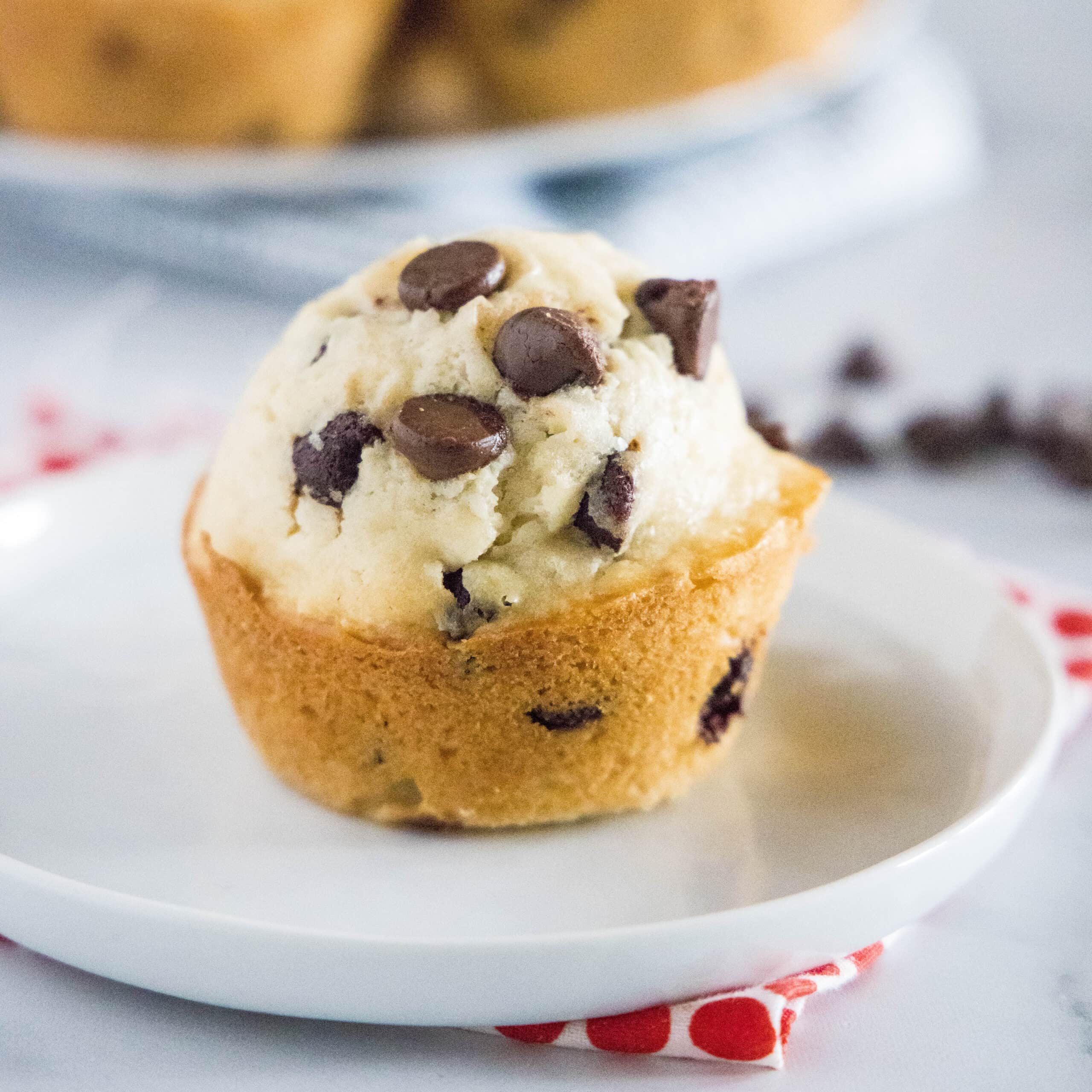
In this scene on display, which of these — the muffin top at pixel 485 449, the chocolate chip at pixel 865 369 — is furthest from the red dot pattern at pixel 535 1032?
the chocolate chip at pixel 865 369

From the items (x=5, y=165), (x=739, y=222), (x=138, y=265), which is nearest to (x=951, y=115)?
(x=739, y=222)

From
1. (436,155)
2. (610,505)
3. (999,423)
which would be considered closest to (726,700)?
(610,505)

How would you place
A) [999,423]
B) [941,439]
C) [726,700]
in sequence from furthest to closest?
1. [999,423]
2. [941,439]
3. [726,700]

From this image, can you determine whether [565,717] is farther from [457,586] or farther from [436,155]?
[436,155]

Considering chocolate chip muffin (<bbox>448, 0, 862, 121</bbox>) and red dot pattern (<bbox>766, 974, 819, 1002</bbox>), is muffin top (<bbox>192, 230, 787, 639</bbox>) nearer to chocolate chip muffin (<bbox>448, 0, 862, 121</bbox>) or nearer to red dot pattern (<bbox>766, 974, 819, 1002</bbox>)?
red dot pattern (<bbox>766, 974, 819, 1002</bbox>)

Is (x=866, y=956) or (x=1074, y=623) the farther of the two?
(x=1074, y=623)


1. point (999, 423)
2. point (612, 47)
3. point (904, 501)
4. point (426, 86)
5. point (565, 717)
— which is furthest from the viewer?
→ point (426, 86)
